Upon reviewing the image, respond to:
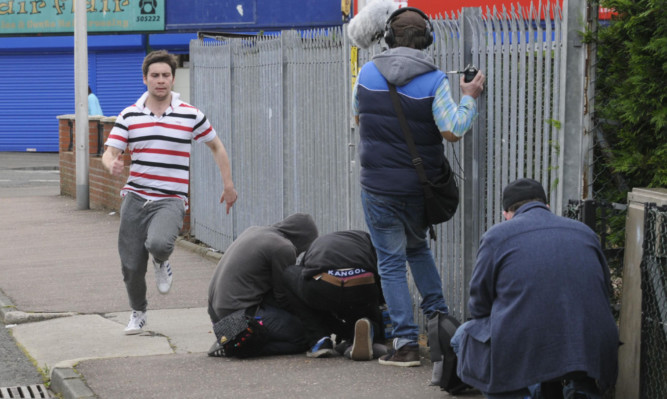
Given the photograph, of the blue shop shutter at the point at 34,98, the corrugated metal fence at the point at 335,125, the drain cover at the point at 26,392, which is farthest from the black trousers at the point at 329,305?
the blue shop shutter at the point at 34,98

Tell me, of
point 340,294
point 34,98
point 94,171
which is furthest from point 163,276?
point 34,98

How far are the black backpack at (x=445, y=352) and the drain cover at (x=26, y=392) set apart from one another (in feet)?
7.70

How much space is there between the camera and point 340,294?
257 inches

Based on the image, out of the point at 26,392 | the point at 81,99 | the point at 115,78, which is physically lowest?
the point at 26,392

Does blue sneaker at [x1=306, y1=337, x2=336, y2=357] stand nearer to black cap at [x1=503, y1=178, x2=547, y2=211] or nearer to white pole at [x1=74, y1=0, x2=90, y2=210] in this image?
black cap at [x1=503, y1=178, x2=547, y2=211]

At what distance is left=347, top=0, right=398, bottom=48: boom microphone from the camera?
6.68m

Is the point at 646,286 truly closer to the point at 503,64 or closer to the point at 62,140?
the point at 503,64

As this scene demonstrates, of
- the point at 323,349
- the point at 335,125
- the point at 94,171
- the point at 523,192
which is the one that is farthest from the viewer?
the point at 94,171

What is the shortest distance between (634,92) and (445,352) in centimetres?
162

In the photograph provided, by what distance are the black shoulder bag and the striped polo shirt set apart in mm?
2052

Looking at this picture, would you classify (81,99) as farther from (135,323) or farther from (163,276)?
(163,276)

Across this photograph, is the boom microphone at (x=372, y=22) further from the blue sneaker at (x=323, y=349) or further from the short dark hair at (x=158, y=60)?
the blue sneaker at (x=323, y=349)

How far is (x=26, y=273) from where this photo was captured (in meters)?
A: 11.0

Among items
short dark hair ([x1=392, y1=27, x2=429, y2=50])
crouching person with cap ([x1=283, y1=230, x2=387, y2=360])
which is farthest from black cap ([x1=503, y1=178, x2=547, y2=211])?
crouching person with cap ([x1=283, y1=230, x2=387, y2=360])
